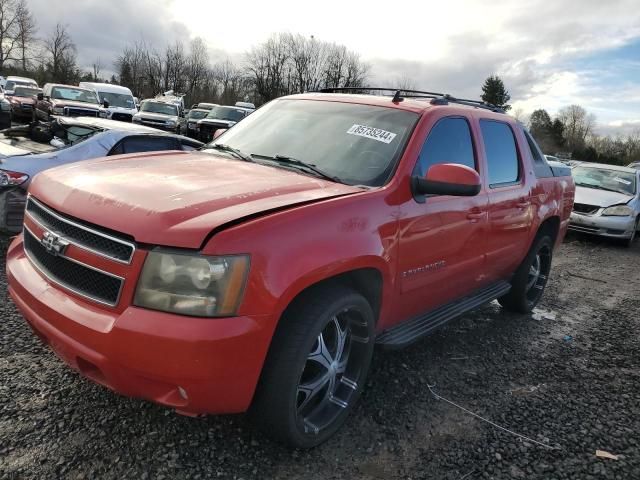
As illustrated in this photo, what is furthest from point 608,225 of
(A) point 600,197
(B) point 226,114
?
(B) point 226,114

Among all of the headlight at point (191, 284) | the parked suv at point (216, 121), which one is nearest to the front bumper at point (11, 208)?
the headlight at point (191, 284)

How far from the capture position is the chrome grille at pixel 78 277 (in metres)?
2.14

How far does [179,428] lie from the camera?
2660mm

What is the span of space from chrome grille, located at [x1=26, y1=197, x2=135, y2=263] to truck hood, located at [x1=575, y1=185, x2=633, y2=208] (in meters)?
10.5

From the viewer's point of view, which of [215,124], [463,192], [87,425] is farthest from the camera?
[215,124]

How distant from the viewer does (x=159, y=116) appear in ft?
66.9

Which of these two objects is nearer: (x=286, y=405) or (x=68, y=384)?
(x=286, y=405)

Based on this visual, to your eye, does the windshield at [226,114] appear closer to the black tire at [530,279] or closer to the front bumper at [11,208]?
the front bumper at [11,208]

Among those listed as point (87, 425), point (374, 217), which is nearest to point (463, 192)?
point (374, 217)

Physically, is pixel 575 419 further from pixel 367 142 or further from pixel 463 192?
pixel 367 142

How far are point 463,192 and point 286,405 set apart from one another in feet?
5.09

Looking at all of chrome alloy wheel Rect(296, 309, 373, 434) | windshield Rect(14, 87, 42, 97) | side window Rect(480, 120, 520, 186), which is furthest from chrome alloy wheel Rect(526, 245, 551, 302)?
windshield Rect(14, 87, 42, 97)

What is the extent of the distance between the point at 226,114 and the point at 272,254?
21616 millimetres

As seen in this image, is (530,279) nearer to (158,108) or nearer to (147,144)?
(147,144)
